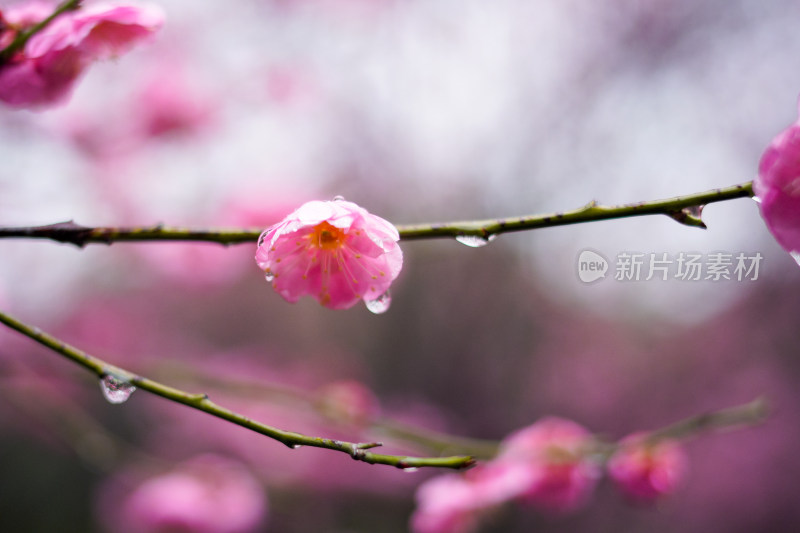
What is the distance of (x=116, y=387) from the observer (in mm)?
406

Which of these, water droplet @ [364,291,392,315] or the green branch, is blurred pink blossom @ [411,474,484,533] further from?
water droplet @ [364,291,392,315]

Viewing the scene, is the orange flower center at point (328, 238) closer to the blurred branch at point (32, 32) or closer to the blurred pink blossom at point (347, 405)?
the blurred branch at point (32, 32)

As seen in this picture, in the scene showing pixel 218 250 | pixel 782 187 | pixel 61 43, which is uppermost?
pixel 218 250

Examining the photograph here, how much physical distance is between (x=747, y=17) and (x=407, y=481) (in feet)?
6.41

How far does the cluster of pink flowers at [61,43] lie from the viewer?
52 cm

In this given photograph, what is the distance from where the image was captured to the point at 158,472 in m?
1.51

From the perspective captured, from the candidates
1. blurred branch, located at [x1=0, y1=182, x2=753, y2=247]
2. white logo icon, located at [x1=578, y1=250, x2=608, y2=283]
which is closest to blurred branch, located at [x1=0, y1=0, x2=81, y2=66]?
blurred branch, located at [x1=0, y1=182, x2=753, y2=247]

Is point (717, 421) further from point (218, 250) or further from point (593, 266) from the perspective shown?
point (218, 250)

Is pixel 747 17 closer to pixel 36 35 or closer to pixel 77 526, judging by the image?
pixel 36 35

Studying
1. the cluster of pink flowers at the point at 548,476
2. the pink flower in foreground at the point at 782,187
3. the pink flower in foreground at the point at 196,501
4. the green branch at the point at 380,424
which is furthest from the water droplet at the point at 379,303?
the pink flower in foreground at the point at 196,501

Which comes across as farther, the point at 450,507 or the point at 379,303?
the point at 450,507

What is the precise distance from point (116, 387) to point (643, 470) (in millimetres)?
771

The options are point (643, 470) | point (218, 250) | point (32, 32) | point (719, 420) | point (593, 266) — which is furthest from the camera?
point (218, 250)

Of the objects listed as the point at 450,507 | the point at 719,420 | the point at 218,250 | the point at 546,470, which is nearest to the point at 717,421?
the point at 719,420
